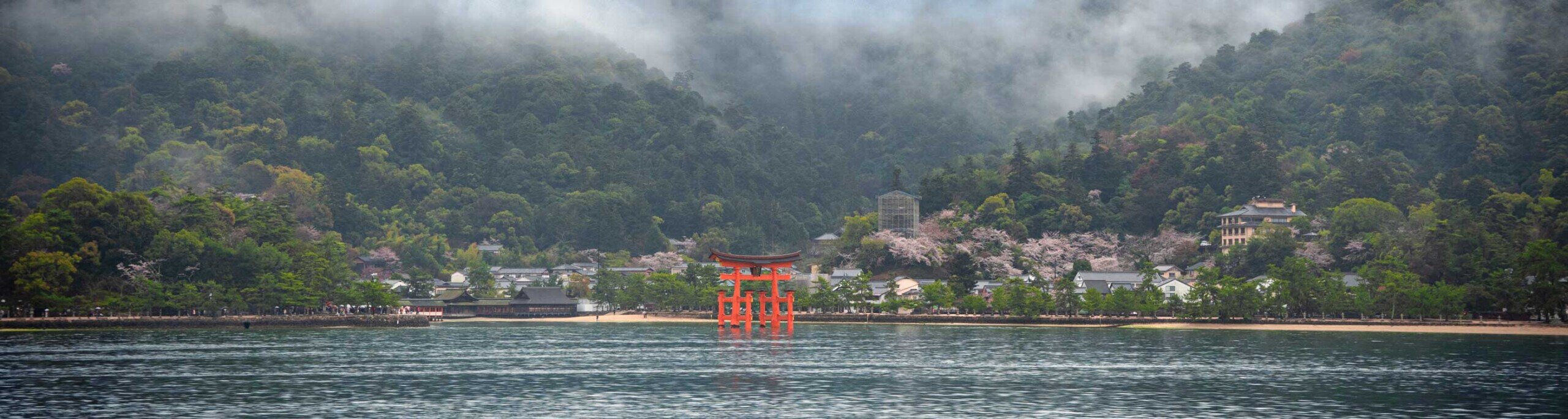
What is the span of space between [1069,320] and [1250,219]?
28.9 m

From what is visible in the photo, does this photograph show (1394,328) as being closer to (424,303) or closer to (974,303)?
(974,303)

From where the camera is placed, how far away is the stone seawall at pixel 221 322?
77938 millimetres

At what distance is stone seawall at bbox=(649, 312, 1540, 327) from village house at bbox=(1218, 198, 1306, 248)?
83.0 feet

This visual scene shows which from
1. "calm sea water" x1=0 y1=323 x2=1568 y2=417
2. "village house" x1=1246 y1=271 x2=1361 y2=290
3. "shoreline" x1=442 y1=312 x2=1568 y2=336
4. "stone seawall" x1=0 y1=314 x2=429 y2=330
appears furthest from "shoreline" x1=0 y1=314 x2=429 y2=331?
"village house" x1=1246 y1=271 x2=1361 y2=290

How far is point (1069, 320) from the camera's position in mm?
89750

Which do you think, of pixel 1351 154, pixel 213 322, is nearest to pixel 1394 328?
pixel 1351 154

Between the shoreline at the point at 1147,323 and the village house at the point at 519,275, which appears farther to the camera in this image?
the village house at the point at 519,275

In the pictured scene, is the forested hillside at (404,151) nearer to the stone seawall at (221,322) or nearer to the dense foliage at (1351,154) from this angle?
the dense foliage at (1351,154)

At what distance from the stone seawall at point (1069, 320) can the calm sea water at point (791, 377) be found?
25.5 ft

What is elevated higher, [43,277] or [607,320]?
[43,277]

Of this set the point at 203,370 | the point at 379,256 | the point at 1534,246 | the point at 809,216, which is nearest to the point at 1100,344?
the point at 1534,246

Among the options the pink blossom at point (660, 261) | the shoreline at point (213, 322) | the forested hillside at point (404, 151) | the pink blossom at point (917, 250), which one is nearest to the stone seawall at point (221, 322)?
the shoreline at point (213, 322)

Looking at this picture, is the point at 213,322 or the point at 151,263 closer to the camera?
the point at 213,322

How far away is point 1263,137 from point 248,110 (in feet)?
385
